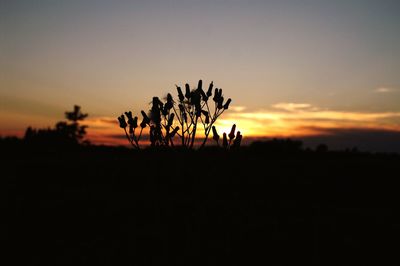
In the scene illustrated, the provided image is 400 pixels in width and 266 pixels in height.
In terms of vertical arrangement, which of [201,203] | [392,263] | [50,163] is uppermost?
[50,163]

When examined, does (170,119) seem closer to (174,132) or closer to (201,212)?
(174,132)

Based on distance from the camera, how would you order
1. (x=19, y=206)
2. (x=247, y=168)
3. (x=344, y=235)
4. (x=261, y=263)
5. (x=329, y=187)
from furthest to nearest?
(x=247, y=168), (x=329, y=187), (x=19, y=206), (x=344, y=235), (x=261, y=263)

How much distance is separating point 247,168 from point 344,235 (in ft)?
30.0

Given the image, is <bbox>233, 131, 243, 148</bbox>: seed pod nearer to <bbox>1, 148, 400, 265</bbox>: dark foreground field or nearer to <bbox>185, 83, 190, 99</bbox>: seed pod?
<bbox>1, 148, 400, 265</bbox>: dark foreground field

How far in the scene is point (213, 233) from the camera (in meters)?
9.32

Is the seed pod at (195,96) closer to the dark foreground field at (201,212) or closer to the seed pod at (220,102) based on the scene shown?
the seed pod at (220,102)

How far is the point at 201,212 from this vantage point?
11000mm

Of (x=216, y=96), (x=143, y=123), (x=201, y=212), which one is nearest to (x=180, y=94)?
(x=216, y=96)

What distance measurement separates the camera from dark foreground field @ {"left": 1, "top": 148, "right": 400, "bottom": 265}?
26.2 ft

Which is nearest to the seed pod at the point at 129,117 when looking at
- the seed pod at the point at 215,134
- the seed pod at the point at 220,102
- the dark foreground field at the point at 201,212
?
the dark foreground field at the point at 201,212

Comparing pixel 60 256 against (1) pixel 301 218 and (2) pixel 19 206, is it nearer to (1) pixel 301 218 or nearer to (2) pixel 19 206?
(2) pixel 19 206

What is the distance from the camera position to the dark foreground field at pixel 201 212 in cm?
798

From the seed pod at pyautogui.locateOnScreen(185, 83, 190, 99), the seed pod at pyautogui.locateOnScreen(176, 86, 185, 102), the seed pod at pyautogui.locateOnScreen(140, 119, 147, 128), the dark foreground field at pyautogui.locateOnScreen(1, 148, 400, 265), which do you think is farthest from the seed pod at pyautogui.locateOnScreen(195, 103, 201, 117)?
the dark foreground field at pyautogui.locateOnScreen(1, 148, 400, 265)

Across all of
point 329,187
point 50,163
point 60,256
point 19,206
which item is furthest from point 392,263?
point 50,163
